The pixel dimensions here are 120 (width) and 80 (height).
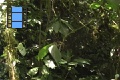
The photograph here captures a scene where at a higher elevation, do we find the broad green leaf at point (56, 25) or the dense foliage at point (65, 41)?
the broad green leaf at point (56, 25)

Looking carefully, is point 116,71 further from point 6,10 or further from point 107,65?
point 6,10

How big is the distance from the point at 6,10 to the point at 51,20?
223mm

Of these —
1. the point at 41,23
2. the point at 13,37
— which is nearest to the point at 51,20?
the point at 41,23

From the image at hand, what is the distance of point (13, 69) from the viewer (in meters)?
1.12
